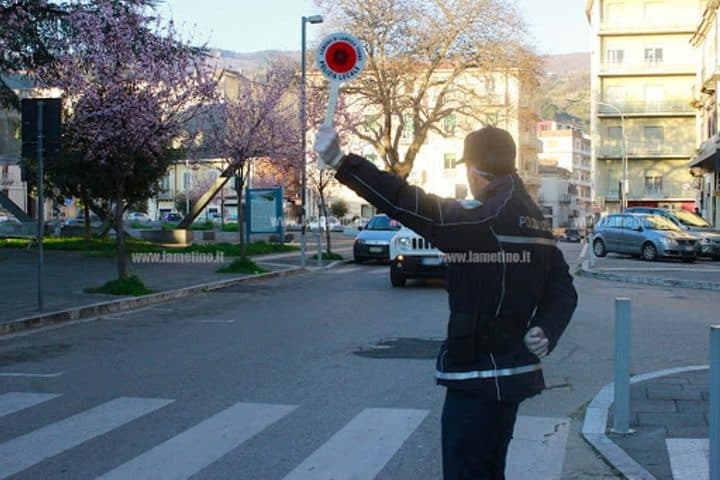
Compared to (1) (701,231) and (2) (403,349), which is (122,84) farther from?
(1) (701,231)

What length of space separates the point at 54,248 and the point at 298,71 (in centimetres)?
1250

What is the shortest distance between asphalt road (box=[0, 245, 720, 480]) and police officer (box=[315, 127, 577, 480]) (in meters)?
2.16

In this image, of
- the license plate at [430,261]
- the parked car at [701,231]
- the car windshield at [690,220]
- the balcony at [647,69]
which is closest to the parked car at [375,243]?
the license plate at [430,261]

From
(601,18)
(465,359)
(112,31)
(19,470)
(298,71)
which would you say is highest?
(601,18)

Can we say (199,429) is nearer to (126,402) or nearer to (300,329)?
(126,402)

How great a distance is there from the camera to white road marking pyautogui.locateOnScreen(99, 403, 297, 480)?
5.32 metres

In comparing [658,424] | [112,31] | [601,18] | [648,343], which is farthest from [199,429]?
[601,18]

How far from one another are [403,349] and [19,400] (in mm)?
4436

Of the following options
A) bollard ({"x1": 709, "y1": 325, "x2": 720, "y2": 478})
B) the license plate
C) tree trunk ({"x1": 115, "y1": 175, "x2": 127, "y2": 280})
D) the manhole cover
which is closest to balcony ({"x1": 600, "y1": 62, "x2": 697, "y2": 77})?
the license plate

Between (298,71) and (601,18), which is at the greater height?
(601,18)

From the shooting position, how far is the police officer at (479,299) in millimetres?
3094

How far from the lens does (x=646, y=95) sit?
65.6m

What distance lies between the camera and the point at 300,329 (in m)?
12.0

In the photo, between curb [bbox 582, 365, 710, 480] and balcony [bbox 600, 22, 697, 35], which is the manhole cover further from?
balcony [bbox 600, 22, 697, 35]
